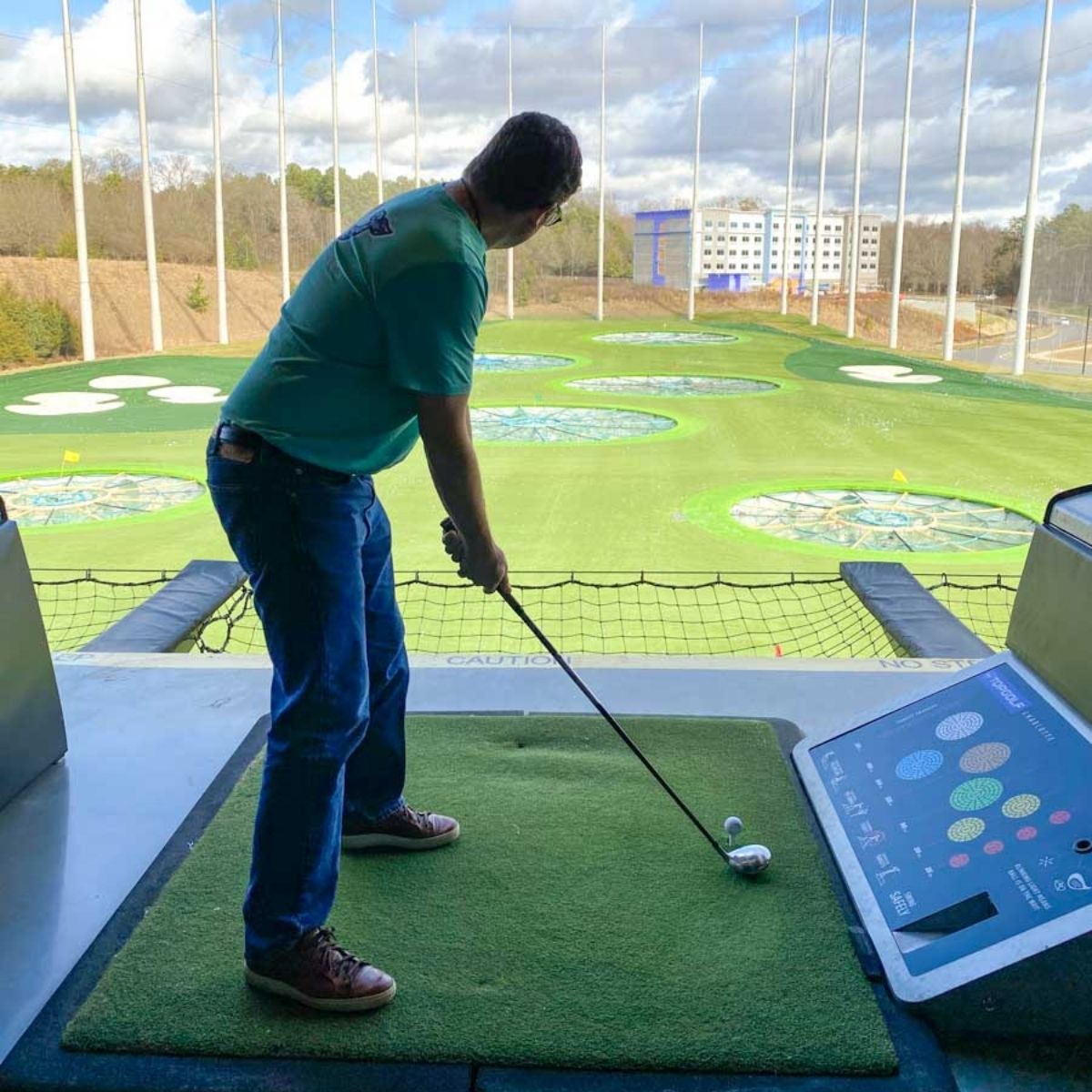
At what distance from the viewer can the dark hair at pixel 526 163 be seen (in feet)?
4.32

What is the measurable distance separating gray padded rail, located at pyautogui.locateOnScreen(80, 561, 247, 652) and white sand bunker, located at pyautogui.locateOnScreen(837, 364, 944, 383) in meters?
11.1

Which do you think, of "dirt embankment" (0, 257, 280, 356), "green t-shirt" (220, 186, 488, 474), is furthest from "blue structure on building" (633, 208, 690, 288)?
"green t-shirt" (220, 186, 488, 474)

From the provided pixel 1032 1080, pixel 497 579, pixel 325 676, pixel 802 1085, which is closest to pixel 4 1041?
pixel 325 676

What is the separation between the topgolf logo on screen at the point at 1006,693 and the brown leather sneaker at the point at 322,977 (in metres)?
1.07

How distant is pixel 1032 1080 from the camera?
1.26 metres

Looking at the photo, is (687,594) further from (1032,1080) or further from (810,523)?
(1032,1080)

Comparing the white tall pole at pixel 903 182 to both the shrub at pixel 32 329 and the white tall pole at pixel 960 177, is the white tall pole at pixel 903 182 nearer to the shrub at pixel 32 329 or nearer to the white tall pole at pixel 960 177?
the white tall pole at pixel 960 177

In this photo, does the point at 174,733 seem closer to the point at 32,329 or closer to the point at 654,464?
the point at 654,464

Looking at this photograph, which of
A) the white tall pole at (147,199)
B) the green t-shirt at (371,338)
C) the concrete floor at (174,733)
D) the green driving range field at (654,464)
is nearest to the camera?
the green t-shirt at (371,338)

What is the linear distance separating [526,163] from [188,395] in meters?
11.6

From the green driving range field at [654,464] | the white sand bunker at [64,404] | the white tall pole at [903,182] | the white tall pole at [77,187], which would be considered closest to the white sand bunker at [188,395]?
the green driving range field at [654,464]

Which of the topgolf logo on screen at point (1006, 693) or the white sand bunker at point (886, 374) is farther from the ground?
the topgolf logo on screen at point (1006, 693)

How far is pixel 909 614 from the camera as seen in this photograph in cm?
334

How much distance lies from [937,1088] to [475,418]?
9692mm
